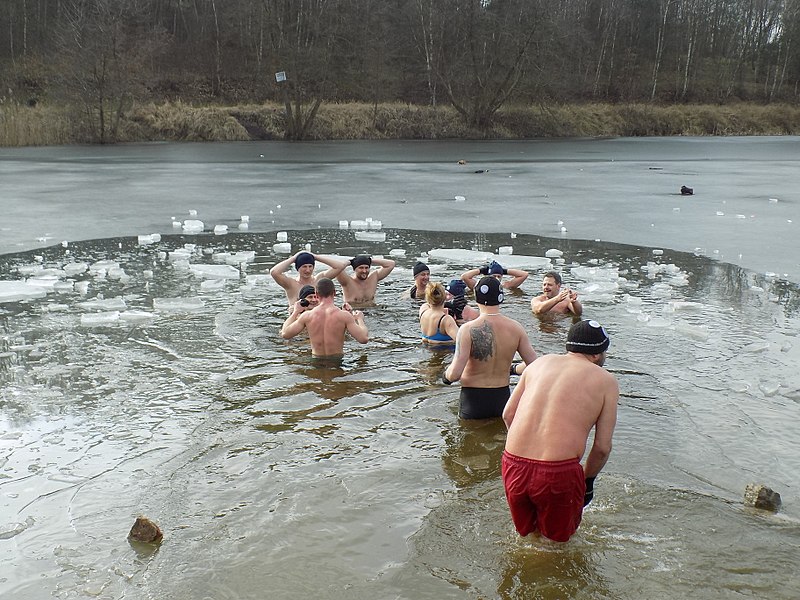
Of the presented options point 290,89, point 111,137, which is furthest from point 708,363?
point 290,89

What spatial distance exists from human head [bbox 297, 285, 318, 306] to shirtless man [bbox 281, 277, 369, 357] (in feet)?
1.07

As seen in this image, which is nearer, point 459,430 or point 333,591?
point 333,591

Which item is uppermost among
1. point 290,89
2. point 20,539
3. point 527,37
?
point 527,37

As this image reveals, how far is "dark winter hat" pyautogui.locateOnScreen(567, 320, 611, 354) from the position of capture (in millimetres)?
3980

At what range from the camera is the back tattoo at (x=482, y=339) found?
561 cm

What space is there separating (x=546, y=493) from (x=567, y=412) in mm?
436

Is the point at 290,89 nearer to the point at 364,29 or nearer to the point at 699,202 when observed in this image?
the point at 364,29

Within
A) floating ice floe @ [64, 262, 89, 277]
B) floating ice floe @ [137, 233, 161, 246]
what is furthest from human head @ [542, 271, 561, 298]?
floating ice floe @ [137, 233, 161, 246]

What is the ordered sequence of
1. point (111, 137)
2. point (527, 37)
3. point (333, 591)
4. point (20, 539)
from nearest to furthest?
point (333, 591) → point (20, 539) → point (111, 137) → point (527, 37)

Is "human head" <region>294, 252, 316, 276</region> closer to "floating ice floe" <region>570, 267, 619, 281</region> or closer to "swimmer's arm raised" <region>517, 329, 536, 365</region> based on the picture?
"swimmer's arm raised" <region>517, 329, 536, 365</region>

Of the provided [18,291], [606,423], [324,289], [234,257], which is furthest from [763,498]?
[234,257]

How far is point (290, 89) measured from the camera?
159 feet

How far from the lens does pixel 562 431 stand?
394cm

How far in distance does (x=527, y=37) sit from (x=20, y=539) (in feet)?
144
